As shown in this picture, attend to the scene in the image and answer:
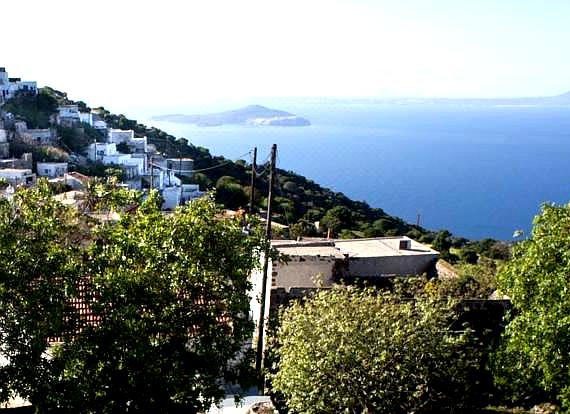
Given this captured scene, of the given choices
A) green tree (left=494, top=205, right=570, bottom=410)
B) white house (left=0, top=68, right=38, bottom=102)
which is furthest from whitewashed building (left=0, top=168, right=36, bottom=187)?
green tree (left=494, top=205, right=570, bottom=410)

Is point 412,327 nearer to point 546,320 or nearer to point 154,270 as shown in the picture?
point 546,320

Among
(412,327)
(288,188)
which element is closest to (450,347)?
(412,327)

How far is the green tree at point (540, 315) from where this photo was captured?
1205 cm

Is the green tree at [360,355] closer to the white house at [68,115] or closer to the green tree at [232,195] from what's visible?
the green tree at [232,195]

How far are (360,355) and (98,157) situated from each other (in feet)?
207

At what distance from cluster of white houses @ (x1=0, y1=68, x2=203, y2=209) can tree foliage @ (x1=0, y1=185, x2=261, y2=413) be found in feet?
130

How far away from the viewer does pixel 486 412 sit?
14430mm

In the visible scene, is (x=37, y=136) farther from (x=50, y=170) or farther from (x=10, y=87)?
(x=10, y=87)

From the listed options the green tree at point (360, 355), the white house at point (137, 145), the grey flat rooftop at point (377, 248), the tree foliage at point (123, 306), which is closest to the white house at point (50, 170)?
the white house at point (137, 145)

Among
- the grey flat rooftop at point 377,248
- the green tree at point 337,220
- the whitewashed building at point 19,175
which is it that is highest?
the grey flat rooftop at point 377,248

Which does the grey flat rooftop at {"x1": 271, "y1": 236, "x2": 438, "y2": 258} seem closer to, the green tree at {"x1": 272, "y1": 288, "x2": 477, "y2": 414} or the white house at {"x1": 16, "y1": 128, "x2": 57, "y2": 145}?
the green tree at {"x1": 272, "y1": 288, "x2": 477, "y2": 414}

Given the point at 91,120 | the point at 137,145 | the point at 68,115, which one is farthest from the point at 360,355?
the point at 91,120

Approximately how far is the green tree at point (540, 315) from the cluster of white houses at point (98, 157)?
128ft

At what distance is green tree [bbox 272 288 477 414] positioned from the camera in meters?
11.8
